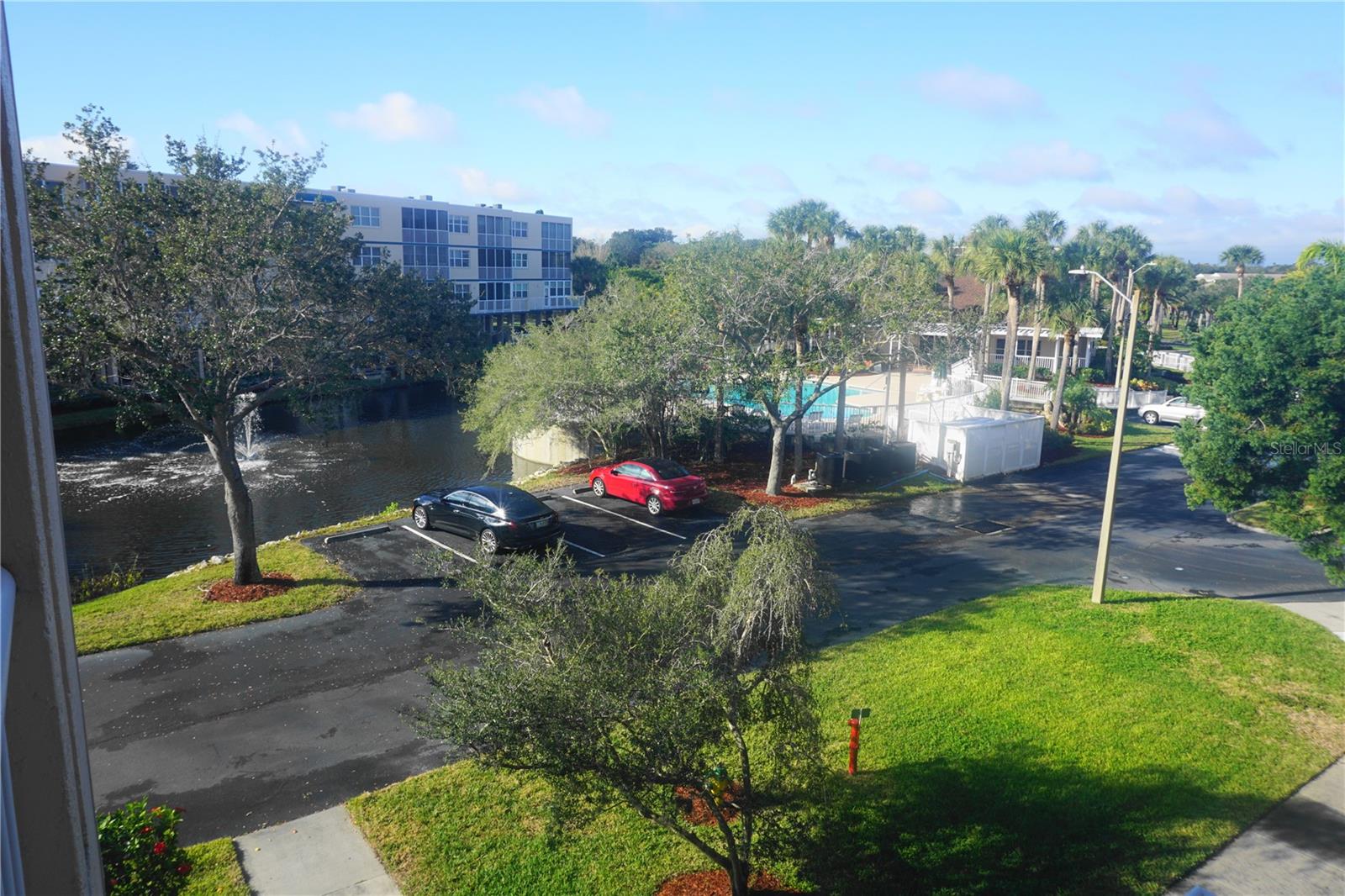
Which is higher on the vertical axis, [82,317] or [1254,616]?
[82,317]

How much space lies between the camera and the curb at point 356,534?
20.2 metres

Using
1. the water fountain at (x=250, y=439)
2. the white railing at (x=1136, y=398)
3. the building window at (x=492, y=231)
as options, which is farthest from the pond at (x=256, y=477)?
the white railing at (x=1136, y=398)

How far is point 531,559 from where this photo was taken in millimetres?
8352

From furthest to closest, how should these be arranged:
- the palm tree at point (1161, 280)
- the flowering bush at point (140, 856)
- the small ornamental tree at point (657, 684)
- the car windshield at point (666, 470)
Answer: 1. the palm tree at point (1161, 280)
2. the car windshield at point (666, 470)
3. the flowering bush at point (140, 856)
4. the small ornamental tree at point (657, 684)

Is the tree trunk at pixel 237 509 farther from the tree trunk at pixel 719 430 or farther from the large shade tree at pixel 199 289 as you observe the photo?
the tree trunk at pixel 719 430

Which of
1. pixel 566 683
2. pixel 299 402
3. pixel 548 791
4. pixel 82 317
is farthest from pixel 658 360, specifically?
pixel 566 683

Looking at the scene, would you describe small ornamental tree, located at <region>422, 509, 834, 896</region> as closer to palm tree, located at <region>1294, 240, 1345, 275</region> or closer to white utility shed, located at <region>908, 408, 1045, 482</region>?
palm tree, located at <region>1294, 240, 1345, 275</region>

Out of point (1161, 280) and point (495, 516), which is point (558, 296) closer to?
point (1161, 280)

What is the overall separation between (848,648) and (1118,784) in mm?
4613

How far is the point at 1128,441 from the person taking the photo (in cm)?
3388

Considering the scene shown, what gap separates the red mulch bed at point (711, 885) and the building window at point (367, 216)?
5579 cm

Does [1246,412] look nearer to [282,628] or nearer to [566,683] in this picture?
[566,683]

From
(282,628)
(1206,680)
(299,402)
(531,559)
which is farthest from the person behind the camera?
(299,402)

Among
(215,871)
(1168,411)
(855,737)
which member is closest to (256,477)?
(215,871)
